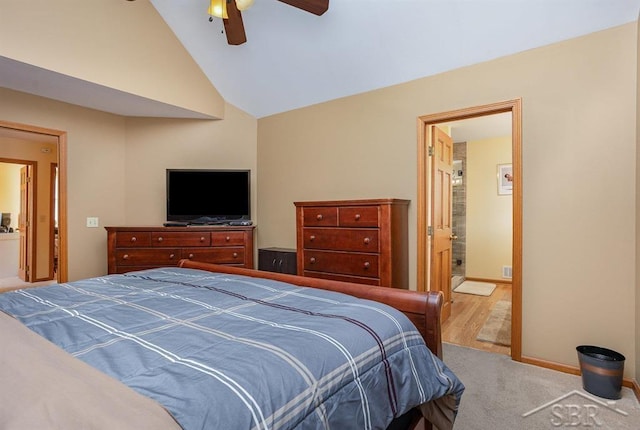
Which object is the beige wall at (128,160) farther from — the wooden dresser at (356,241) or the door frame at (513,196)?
the door frame at (513,196)

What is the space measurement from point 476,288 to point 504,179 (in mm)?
1832

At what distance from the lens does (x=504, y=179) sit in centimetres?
560

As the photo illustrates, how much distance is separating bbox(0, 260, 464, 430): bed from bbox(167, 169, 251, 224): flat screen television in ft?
7.72

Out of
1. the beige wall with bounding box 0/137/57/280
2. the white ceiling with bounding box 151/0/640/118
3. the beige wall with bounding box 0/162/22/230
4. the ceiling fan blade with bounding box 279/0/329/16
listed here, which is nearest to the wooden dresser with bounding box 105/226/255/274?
the white ceiling with bounding box 151/0/640/118

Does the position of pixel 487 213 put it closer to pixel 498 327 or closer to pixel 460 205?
pixel 460 205

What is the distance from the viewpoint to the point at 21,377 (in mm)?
711

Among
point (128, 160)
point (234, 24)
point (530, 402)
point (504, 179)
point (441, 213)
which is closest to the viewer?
point (530, 402)

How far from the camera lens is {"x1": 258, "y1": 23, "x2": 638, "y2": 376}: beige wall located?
90.6 inches

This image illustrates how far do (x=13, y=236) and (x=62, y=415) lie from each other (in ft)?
24.4

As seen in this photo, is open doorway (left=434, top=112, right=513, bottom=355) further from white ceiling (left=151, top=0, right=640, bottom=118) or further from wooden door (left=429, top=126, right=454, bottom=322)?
white ceiling (left=151, top=0, right=640, bottom=118)

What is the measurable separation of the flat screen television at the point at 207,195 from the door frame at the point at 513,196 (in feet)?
6.61

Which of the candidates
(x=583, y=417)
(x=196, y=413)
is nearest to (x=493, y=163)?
(x=583, y=417)

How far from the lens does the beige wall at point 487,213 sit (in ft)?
18.4

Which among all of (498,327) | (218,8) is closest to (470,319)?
(498,327)
